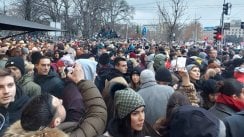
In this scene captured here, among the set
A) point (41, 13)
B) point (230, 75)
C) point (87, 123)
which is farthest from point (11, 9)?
point (87, 123)

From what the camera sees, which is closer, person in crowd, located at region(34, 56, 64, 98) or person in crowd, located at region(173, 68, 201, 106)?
person in crowd, located at region(34, 56, 64, 98)

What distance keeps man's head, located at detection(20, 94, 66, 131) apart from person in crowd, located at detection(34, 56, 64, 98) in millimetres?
2801

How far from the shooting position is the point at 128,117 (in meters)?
4.10

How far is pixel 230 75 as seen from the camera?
9359 mm

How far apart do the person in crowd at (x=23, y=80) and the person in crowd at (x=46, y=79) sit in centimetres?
19

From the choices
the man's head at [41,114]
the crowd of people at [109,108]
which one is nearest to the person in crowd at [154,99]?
the crowd of people at [109,108]

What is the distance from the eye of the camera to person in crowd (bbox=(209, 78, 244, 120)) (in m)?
A: 4.65

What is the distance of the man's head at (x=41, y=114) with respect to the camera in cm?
308

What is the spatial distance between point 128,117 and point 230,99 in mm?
1313

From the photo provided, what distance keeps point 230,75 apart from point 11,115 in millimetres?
6085

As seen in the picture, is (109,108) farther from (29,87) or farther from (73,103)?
(29,87)

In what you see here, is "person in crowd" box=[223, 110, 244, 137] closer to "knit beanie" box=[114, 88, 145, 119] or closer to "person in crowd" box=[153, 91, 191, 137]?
"person in crowd" box=[153, 91, 191, 137]

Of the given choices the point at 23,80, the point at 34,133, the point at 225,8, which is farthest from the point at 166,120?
the point at 225,8

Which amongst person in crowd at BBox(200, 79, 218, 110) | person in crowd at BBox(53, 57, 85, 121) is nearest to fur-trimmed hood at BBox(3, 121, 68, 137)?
person in crowd at BBox(53, 57, 85, 121)
